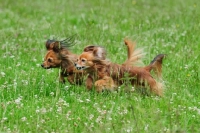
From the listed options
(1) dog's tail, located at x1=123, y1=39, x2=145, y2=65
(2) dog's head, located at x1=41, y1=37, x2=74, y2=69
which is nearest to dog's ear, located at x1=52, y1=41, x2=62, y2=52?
(2) dog's head, located at x1=41, y1=37, x2=74, y2=69

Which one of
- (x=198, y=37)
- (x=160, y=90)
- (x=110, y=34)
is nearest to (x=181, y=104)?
(x=160, y=90)

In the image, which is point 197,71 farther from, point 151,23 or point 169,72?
point 151,23

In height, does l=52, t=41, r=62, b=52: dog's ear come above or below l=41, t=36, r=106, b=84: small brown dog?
above

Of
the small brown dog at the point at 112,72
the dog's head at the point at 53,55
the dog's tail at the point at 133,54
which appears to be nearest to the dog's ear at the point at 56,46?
the dog's head at the point at 53,55

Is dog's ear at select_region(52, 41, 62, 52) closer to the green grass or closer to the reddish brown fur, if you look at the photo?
the reddish brown fur

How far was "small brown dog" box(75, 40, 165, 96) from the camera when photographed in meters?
8.52

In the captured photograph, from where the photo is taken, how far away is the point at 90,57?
8.79 m

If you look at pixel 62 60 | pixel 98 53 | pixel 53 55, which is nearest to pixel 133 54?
pixel 98 53

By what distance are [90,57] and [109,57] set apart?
123 cm

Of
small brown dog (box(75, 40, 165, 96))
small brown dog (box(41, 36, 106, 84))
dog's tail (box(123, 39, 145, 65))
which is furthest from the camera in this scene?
small brown dog (box(41, 36, 106, 84))

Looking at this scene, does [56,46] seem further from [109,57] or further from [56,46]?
[109,57]

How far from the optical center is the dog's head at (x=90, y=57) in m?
8.73

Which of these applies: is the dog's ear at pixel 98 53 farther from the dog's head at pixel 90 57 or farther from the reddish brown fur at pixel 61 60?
the reddish brown fur at pixel 61 60

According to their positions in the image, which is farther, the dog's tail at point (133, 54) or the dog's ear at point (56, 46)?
the dog's ear at point (56, 46)
